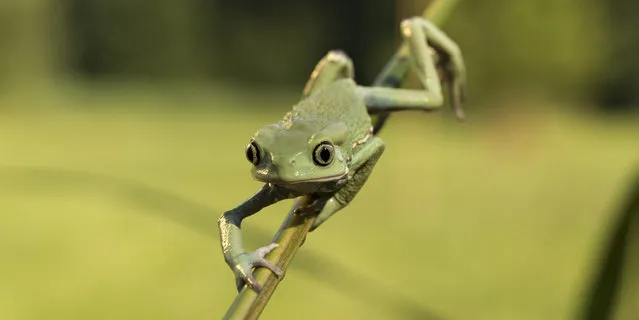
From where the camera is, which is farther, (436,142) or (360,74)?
(360,74)

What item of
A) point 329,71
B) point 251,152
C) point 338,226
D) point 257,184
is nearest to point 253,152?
point 251,152

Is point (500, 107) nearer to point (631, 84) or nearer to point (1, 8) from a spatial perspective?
point (631, 84)

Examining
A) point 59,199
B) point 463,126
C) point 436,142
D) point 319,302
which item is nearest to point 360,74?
point 463,126

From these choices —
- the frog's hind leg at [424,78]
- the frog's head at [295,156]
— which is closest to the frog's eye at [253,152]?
the frog's head at [295,156]

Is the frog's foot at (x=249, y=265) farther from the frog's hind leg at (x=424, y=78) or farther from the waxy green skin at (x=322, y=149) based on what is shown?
the frog's hind leg at (x=424, y=78)

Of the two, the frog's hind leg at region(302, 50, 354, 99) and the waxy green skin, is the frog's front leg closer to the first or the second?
the waxy green skin

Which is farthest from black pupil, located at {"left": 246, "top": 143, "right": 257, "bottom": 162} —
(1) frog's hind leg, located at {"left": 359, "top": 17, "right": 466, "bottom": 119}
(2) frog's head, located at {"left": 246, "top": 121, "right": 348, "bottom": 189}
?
(1) frog's hind leg, located at {"left": 359, "top": 17, "right": 466, "bottom": 119}

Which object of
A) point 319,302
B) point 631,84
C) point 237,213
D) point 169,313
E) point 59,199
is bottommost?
point 59,199
